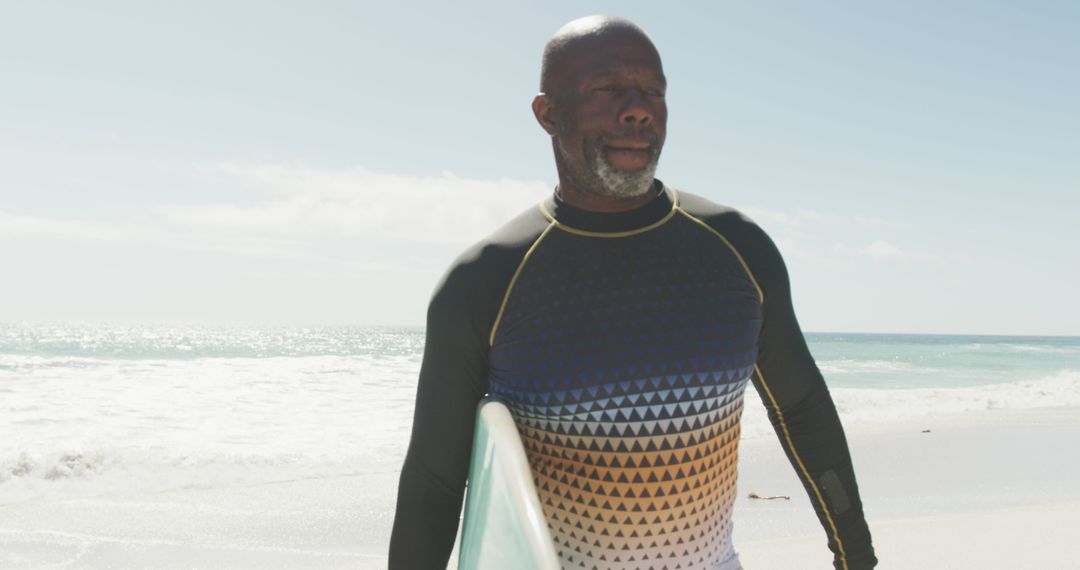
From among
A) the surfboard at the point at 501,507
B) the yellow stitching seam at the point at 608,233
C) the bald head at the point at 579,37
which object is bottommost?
the surfboard at the point at 501,507

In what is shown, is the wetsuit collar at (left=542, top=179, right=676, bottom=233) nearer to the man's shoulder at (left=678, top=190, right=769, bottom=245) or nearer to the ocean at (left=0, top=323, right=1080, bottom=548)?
the man's shoulder at (left=678, top=190, right=769, bottom=245)

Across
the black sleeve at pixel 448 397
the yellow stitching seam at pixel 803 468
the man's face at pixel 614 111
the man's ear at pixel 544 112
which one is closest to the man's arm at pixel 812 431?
the yellow stitching seam at pixel 803 468

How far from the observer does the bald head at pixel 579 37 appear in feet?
5.44

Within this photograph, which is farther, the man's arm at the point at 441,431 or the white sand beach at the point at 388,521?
the white sand beach at the point at 388,521

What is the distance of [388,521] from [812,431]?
4915mm

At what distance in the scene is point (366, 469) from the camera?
834 centimetres

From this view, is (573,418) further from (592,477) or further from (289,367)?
(289,367)

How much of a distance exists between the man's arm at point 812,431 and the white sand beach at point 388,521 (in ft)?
10.8

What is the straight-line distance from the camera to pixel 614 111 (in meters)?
1.63

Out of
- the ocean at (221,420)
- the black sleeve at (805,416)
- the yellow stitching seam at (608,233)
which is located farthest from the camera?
the ocean at (221,420)

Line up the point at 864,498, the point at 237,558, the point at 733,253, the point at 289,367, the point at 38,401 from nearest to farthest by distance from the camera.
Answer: the point at 733,253
the point at 237,558
the point at 864,498
the point at 38,401
the point at 289,367

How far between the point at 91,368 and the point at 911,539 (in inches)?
733

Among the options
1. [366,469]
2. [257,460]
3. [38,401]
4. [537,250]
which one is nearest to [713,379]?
[537,250]

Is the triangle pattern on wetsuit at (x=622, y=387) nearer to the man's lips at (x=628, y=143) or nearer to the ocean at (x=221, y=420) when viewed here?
the man's lips at (x=628, y=143)
